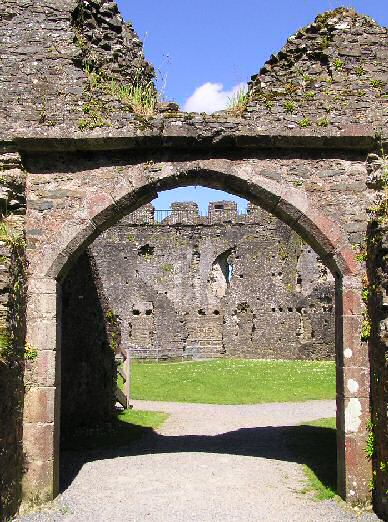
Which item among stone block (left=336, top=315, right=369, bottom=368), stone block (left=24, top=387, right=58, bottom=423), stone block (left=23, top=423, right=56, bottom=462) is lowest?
stone block (left=23, top=423, right=56, bottom=462)

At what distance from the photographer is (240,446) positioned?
9.49m

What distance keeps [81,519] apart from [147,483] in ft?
4.65

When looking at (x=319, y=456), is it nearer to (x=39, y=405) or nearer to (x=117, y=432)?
(x=117, y=432)

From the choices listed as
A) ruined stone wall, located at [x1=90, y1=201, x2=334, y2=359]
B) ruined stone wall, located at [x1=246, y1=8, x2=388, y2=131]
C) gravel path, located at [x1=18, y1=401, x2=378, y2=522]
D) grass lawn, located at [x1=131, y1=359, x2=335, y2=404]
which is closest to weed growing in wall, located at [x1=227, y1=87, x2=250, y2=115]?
ruined stone wall, located at [x1=246, y1=8, x2=388, y2=131]

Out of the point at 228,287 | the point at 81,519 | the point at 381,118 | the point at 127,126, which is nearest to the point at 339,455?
the point at 81,519

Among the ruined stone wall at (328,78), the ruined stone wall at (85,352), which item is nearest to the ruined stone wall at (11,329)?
the ruined stone wall at (328,78)

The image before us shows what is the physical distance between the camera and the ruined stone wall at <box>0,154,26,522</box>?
229 inches

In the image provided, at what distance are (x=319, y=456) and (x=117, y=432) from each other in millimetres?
3964

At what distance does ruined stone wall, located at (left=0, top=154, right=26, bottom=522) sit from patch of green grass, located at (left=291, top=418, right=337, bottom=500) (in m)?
3.19

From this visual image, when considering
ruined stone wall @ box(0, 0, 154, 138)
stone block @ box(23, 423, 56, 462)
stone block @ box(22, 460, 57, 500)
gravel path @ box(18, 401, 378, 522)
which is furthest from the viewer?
ruined stone wall @ box(0, 0, 154, 138)

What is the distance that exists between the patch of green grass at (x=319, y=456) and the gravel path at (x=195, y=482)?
0.16 meters

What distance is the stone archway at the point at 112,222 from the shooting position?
257 inches

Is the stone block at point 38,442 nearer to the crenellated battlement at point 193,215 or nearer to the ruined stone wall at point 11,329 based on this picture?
the ruined stone wall at point 11,329

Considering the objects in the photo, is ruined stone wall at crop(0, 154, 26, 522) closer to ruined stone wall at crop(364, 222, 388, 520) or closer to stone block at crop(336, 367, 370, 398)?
stone block at crop(336, 367, 370, 398)
